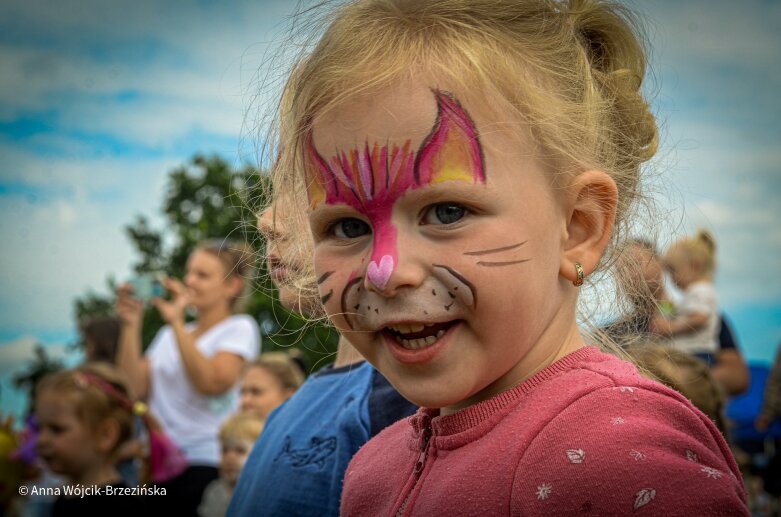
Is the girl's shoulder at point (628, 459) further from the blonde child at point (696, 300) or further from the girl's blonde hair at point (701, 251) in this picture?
the girl's blonde hair at point (701, 251)

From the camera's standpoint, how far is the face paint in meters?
1.47

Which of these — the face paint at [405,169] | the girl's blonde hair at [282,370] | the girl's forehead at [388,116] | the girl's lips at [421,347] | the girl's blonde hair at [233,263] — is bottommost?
the girl's blonde hair at [282,370]

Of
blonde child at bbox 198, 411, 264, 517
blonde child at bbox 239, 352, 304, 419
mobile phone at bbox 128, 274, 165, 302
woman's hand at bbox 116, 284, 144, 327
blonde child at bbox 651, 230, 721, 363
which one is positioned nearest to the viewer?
blonde child at bbox 198, 411, 264, 517

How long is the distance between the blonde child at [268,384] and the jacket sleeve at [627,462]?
407cm

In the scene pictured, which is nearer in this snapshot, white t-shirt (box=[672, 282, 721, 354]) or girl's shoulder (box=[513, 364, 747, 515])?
girl's shoulder (box=[513, 364, 747, 515])

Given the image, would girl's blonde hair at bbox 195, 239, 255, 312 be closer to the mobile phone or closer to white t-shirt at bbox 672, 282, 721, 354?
the mobile phone

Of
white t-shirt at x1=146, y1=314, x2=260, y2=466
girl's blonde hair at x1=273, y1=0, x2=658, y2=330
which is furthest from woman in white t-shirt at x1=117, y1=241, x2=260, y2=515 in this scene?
girl's blonde hair at x1=273, y1=0, x2=658, y2=330

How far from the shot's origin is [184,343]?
5.66 m

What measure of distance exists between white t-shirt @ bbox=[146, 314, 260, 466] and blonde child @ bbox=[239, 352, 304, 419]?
435 mm

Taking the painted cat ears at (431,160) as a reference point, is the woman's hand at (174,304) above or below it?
below

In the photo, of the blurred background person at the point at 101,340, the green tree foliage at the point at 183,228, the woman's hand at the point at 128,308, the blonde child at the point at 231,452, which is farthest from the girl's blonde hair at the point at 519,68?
the green tree foliage at the point at 183,228

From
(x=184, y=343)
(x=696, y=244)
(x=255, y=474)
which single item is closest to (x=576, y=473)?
(x=255, y=474)

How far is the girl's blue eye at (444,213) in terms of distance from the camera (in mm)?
1477

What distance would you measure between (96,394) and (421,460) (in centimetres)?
417
